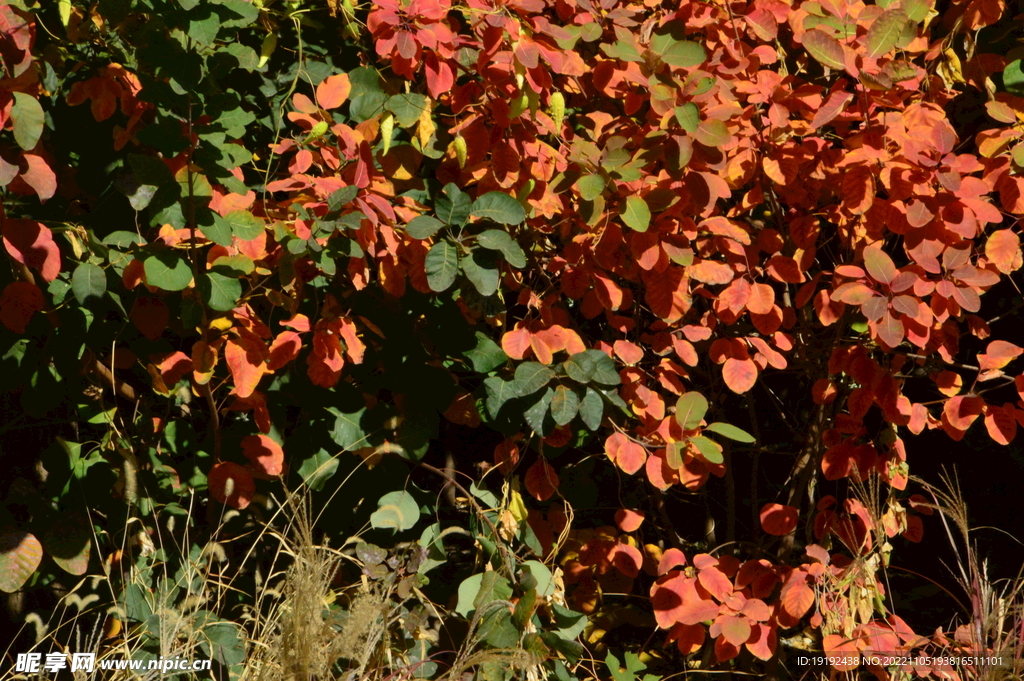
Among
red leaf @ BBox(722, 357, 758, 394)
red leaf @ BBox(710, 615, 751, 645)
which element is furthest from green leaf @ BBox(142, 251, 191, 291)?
red leaf @ BBox(710, 615, 751, 645)

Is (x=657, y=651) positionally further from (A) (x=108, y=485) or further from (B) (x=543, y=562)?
(A) (x=108, y=485)

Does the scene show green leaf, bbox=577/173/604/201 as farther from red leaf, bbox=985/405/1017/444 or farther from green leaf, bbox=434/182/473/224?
red leaf, bbox=985/405/1017/444

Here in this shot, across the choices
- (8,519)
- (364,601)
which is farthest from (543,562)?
(8,519)

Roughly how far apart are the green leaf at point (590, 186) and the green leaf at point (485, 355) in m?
0.46

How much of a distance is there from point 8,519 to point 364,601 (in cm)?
98

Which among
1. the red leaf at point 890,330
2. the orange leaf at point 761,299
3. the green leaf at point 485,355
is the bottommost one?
the green leaf at point 485,355

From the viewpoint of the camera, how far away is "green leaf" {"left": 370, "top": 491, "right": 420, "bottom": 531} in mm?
2117

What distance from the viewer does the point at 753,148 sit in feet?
6.73

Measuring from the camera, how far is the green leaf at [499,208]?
1.81 m

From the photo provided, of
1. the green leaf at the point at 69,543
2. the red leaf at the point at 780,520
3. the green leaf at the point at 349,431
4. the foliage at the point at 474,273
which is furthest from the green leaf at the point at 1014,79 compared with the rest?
the green leaf at the point at 69,543

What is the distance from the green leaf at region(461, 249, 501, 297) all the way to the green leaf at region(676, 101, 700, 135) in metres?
0.45

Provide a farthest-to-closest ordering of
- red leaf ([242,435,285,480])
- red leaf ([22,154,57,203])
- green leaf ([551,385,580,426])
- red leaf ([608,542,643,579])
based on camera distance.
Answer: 1. red leaf ([608,542,643,579])
2. red leaf ([242,435,285,480])
3. green leaf ([551,385,580,426])
4. red leaf ([22,154,57,203])

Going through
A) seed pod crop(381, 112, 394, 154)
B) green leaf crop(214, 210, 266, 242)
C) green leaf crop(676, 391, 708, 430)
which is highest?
seed pod crop(381, 112, 394, 154)

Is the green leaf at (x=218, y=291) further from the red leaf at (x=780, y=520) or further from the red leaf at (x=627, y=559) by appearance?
the red leaf at (x=780, y=520)
